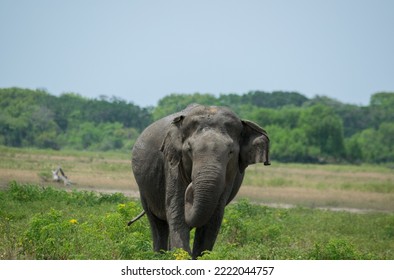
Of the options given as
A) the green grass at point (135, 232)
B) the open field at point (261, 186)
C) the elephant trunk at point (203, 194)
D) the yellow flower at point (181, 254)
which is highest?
the elephant trunk at point (203, 194)

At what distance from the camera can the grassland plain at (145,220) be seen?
10992mm

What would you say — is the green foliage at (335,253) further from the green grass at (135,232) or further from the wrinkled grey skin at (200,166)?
the wrinkled grey skin at (200,166)

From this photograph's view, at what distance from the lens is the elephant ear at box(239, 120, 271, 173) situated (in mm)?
10672

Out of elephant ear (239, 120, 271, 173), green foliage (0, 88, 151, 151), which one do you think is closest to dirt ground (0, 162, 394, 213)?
elephant ear (239, 120, 271, 173)

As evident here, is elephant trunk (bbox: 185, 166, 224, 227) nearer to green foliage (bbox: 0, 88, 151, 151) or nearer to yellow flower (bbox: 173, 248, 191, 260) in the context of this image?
yellow flower (bbox: 173, 248, 191, 260)

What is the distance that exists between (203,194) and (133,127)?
→ 71872 millimetres

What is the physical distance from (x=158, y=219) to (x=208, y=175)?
301 centimetres

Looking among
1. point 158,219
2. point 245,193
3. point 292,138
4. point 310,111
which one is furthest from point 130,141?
point 158,219

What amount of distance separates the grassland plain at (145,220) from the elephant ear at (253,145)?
1248 millimetres

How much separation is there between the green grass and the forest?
1369 inches

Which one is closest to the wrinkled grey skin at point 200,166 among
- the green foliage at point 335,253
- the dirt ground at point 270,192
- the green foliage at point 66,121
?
the green foliage at point 335,253

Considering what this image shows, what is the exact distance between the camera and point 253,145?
35.1 feet
